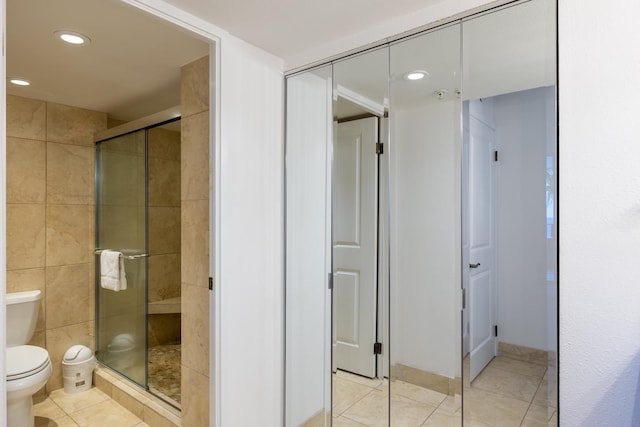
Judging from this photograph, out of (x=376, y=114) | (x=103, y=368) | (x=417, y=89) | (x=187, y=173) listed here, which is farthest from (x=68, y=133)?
(x=417, y=89)

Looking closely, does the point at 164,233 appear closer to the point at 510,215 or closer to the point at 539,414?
the point at 510,215

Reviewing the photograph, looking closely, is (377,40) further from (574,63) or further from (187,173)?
(187,173)

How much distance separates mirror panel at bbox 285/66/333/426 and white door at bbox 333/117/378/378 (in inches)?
2.6

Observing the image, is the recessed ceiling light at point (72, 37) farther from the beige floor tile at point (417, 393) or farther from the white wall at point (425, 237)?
the beige floor tile at point (417, 393)

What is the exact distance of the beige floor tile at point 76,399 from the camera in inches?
101

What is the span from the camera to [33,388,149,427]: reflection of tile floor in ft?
7.70

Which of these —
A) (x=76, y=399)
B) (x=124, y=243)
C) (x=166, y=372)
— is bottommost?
(x=76, y=399)

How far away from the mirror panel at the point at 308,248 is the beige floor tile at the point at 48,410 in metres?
1.71

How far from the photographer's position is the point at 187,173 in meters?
2.01

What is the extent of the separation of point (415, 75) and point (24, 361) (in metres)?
2.75

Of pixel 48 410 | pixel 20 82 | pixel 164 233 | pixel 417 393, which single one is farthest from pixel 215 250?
pixel 48 410

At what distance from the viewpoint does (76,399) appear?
8.72 ft

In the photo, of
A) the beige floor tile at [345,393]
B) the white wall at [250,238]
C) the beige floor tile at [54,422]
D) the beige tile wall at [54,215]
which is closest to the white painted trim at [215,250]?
the white wall at [250,238]

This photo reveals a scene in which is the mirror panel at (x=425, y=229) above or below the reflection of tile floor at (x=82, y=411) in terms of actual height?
above
